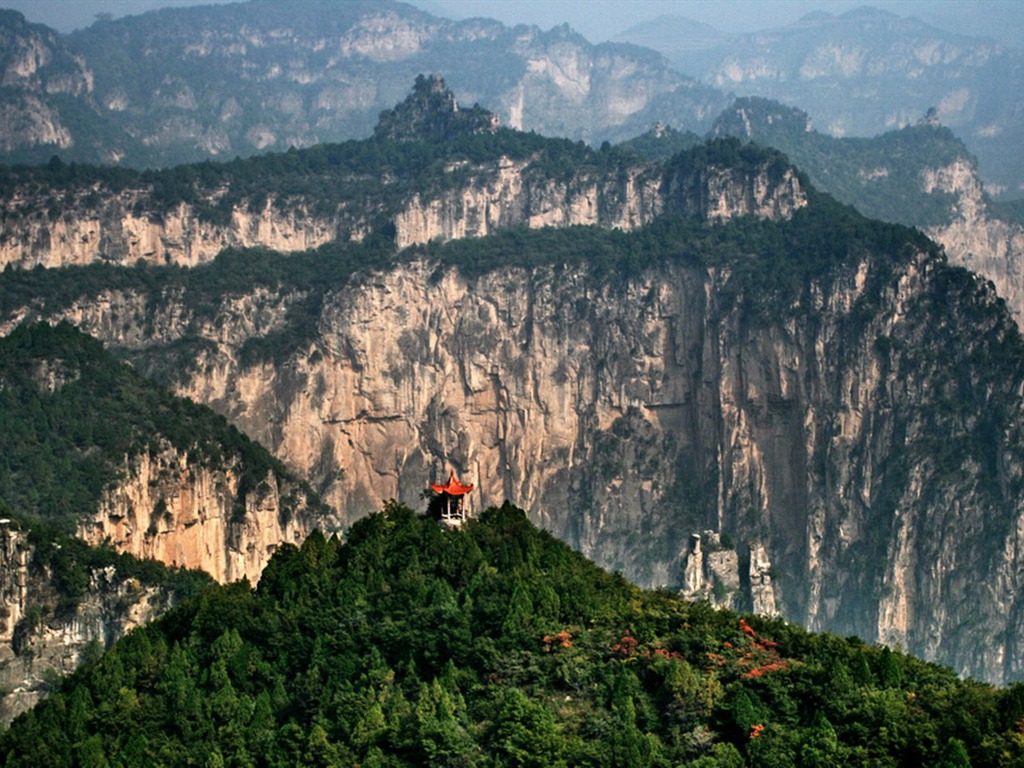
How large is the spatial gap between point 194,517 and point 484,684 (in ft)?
145

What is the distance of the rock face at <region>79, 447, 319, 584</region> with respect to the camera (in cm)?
11381

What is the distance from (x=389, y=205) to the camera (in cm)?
16312

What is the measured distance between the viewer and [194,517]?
4599 inches

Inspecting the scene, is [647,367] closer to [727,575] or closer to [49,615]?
[727,575]

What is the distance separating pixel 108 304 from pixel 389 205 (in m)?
24.0

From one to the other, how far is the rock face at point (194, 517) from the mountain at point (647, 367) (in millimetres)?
23357

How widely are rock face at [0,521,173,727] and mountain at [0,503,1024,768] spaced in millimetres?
15329

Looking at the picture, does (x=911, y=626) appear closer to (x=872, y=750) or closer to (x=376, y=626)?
(x=376, y=626)

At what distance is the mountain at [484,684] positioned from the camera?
67750 mm

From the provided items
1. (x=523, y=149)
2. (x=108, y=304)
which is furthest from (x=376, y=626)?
(x=523, y=149)

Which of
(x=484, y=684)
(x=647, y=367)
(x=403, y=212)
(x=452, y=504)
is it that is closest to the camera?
(x=484, y=684)

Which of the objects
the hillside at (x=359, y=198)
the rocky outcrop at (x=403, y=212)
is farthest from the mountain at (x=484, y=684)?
the hillside at (x=359, y=198)

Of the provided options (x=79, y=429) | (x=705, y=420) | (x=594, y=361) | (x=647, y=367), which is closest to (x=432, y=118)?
(x=594, y=361)

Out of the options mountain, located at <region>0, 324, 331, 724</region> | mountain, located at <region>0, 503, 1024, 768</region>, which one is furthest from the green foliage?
mountain, located at <region>0, 503, 1024, 768</region>
